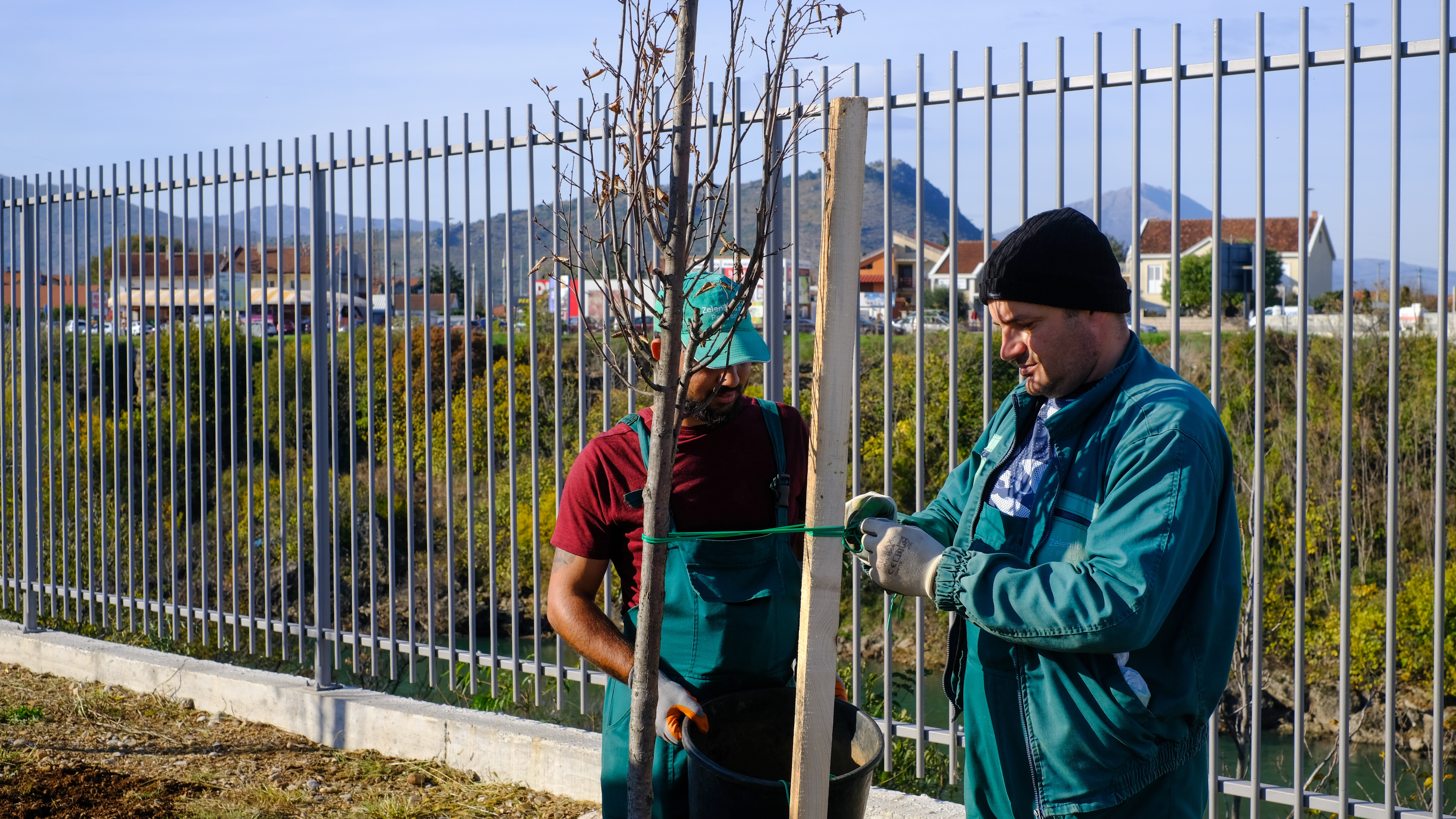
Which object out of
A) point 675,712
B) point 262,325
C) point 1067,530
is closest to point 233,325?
point 262,325

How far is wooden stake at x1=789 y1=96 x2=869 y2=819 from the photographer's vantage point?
6.40ft

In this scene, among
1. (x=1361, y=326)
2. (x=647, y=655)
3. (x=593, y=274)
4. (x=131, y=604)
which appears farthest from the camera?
(x=1361, y=326)

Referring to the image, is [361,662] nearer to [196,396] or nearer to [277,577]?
[196,396]

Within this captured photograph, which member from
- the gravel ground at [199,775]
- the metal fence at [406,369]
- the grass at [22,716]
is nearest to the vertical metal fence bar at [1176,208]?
the metal fence at [406,369]

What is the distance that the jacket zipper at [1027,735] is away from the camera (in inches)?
72.4

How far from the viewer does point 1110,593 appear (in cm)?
163

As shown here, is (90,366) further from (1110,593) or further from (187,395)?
(1110,593)

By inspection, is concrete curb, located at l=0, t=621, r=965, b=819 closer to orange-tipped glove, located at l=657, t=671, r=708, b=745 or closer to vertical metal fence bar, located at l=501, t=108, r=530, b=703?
vertical metal fence bar, located at l=501, t=108, r=530, b=703

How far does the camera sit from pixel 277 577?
1220 cm

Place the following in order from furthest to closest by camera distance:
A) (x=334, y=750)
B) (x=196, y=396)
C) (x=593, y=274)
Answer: (x=196, y=396), (x=334, y=750), (x=593, y=274)

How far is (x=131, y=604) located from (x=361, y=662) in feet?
5.98

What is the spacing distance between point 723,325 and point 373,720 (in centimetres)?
310

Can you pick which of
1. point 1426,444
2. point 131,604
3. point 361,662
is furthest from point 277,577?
point 1426,444

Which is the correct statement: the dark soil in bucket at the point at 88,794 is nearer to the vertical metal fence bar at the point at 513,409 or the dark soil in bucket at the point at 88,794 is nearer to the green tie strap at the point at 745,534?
the vertical metal fence bar at the point at 513,409
